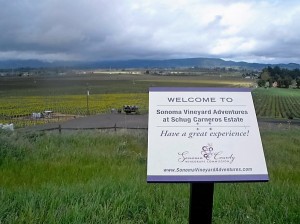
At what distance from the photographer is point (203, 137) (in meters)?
3.12

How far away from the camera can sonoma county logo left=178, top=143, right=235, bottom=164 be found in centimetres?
303

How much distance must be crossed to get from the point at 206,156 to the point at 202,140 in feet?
0.44

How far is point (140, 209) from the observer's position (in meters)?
4.46

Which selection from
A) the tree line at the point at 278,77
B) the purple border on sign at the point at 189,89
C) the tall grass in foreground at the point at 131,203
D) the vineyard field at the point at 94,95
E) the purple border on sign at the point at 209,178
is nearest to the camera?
the purple border on sign at the point at 209,178

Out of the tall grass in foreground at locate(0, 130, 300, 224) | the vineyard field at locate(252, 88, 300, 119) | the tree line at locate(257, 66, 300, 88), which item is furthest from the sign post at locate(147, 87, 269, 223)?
the vineyard field at locate(252, 88, 300, 119)

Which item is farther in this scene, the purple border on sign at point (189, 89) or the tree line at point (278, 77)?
the tree line at point (278, 77)

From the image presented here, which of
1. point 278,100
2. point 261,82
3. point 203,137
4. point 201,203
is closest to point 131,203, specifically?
point 201,203

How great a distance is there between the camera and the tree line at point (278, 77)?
58.1m

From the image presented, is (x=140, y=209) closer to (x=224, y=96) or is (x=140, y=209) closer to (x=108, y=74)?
(x=224, y=96)

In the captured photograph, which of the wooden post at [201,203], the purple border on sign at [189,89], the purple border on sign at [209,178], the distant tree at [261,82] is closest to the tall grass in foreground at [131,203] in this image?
the wooden post at [201,203]

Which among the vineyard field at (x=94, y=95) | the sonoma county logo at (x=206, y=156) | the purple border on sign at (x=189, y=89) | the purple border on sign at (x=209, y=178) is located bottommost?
the vineyard field at (x=94, y=95)

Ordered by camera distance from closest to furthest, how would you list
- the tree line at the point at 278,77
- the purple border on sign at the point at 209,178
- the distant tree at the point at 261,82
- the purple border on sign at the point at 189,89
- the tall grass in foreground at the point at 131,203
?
1. the purple border on sign at the point at 209,178
2. the purple border on sign at the point at 189,89
3. the tall grass in foreground at the point at 131,203
4. the tree line at the point at 278,77
5. the distant tree at the point at 261,82

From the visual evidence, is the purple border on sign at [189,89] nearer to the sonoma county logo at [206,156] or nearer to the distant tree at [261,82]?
the sonoma county logo at [206,156]

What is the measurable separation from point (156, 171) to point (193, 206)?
0.50m
